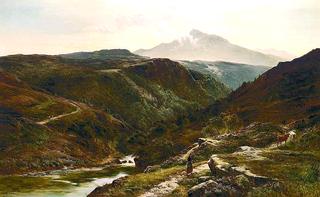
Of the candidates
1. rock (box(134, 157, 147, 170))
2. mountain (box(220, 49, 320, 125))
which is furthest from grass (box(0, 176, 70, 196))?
mountain (box(220, 49, 320, 125))

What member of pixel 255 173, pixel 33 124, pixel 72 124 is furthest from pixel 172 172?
pixel 72 124

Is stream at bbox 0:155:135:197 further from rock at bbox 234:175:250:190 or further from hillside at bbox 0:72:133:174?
rock at bbox 234:175:250:190

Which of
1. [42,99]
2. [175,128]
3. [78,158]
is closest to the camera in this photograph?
[78,158]

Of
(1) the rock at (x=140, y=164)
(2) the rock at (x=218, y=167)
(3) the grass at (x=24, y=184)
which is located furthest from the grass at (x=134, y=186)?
(1) the rock at (x=140, y=164)

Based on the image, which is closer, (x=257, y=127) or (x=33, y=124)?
(x=257, y=127)

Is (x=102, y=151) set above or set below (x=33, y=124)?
below

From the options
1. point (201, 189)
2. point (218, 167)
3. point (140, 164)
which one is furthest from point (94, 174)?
point (201, 189)

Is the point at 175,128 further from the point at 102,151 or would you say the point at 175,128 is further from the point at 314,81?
the point at 314,81
